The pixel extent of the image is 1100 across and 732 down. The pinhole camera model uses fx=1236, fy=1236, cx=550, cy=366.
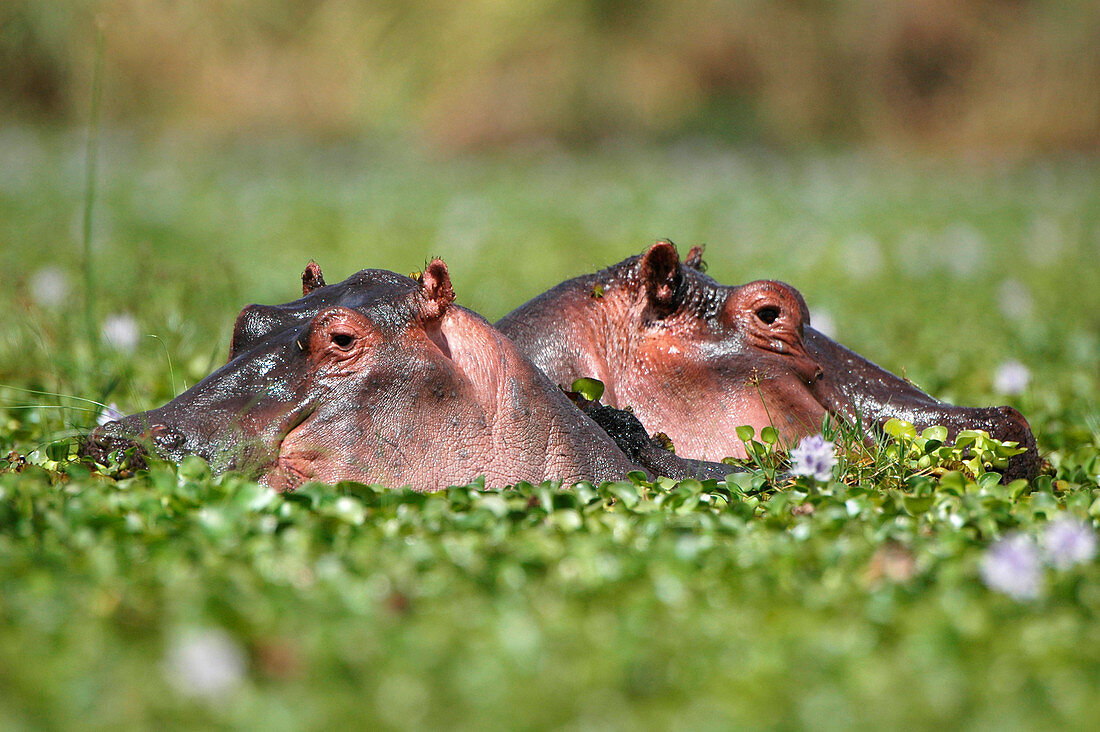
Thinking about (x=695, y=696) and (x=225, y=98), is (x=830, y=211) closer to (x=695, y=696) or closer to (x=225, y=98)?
(x=225, y=98)

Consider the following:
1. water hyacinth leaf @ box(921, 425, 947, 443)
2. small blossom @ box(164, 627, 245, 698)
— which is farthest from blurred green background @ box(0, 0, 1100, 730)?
water hyacinth leaf @ box(921, 425, 947, 443)

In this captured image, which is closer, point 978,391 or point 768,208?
point 978,391

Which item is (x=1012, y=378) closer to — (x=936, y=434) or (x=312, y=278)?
(x=936, y=434)

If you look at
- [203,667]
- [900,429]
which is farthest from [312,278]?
[203,667]

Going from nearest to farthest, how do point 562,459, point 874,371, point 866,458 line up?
point 562,459
point 866,458
point 874,371

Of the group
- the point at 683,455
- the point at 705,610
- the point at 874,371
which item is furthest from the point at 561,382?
the point at 705,610

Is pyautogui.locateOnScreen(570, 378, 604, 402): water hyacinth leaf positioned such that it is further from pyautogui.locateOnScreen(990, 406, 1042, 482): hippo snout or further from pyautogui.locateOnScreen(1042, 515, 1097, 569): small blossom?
pyautogui.locateOnScreen(1042, 515, 1097, 569): small blossom

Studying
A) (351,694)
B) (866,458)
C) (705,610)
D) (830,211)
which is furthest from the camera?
(830,211)
